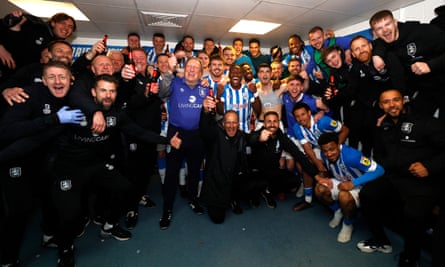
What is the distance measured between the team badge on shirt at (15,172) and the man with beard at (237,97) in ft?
7.17

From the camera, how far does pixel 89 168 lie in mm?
2168

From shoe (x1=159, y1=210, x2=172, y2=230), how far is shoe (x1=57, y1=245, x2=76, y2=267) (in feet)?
2.91

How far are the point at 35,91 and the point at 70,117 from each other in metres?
0.45

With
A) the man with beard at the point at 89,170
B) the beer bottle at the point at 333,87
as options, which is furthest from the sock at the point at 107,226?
the beer bottle at the point at 333,87

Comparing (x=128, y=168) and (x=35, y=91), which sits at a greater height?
(x=35, y=91)

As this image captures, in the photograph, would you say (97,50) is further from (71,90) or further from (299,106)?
(299,106)

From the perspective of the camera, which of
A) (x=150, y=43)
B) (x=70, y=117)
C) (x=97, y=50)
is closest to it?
(x=70, y=117)

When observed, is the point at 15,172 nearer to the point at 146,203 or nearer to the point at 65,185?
the point at 65,185

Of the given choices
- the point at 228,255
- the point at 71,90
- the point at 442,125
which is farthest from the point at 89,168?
the point at 442,125

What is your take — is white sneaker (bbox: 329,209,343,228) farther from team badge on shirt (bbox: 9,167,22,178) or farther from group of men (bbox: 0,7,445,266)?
team badge on shirt (bbox: 9,167,22,178)

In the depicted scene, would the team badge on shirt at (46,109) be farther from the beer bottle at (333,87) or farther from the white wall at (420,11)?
the white wall at (420,11)

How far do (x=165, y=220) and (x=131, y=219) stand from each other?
1.37ft

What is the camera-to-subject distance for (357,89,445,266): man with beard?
6.38 ft

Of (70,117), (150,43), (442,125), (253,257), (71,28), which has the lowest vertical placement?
(253,257)
